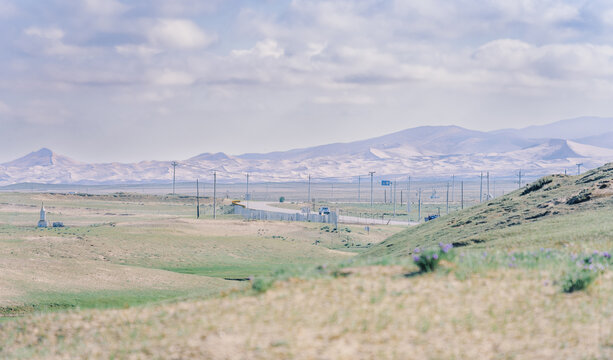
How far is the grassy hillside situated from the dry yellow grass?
7239 millimetres

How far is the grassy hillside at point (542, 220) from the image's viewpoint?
21108 millimetres

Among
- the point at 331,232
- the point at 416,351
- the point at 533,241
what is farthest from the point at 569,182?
the point at 331,232

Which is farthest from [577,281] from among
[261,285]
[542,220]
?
[542,220]

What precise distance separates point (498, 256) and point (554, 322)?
15.0ft

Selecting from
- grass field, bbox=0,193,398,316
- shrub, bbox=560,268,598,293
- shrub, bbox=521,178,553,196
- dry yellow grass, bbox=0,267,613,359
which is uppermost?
shrub, bbox=521,178,553,196

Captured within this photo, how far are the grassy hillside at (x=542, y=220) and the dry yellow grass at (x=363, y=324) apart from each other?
285 inches

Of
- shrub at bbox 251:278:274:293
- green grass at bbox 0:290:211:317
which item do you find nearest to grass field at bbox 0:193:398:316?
green grass at bbox 0:290:211:317

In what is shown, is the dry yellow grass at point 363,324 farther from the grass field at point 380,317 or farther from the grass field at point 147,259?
the grass field at point 147,259

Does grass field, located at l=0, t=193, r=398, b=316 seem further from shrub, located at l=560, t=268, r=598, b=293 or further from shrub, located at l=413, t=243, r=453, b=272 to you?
shrub, located at l=560, t=268, r=598, b=293

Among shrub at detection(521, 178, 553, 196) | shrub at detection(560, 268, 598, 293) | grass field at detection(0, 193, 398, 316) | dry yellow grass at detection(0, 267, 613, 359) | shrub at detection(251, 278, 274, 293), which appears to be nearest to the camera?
dry yellow grass at detection(0, 267, 613, 359)

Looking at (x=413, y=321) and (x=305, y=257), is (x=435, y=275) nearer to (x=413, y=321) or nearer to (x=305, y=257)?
(x=413, y=321)

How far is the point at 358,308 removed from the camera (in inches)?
434

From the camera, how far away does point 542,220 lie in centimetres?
2962

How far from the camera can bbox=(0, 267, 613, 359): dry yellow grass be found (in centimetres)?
948
